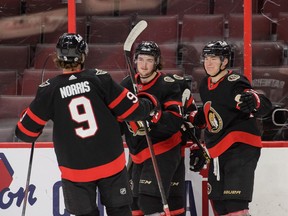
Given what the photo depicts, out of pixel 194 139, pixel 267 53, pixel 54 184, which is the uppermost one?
pixel 267 53

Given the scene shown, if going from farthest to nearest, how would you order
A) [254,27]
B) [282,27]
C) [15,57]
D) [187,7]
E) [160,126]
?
[187,7] → [15,57] → [282,27] → [254,27] → [160,126]

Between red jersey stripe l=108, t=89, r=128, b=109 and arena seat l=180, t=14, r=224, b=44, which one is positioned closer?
red jersey stripe l=108, t=89, r=128, b=109

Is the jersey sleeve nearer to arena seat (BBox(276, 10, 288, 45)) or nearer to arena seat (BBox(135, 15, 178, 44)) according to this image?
arena seat (BBox(135, 15, 178, 44))

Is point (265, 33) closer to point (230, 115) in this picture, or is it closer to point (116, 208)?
point (230, 115)

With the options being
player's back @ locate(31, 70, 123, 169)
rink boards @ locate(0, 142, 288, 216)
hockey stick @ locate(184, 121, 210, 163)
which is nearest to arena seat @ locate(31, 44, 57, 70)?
rink boards @ locate(0, 142, 288, 216)

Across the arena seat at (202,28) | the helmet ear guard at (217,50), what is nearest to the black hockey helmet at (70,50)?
the helmet ear guard at (217,50)

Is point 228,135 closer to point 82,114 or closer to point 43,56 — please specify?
point 82,114

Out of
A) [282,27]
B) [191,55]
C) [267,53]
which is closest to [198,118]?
[191,55]

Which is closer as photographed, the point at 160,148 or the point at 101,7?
the point at 160,148

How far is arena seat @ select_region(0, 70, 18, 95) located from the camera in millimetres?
4055

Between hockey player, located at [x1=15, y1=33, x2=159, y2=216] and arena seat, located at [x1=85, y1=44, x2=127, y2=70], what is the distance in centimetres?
111

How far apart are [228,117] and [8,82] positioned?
151 cm

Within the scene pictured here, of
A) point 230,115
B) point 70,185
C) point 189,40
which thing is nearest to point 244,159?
point 230,115

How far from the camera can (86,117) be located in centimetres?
286
